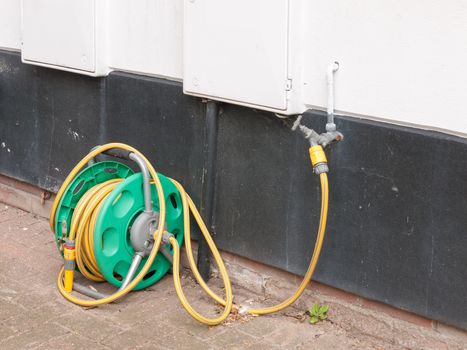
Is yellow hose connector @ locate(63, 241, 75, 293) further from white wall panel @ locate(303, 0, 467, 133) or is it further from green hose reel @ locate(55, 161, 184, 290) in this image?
white wall panel @ locate(303, 0, 467, 133)

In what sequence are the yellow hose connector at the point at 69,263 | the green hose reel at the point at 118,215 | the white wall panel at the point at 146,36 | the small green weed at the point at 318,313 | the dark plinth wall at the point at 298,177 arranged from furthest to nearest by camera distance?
the white wall panel at the point at 146,36, the yellow hose connector at the point at 69,263, the green hose reel at the point at 118,215, the small green weed at the point at 318,313, the dark plinth wall at the point at 298,177

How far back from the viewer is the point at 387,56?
441cm

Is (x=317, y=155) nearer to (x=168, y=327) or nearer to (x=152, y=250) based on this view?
(x=152, y=250)

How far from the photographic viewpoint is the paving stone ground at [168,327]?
15.8 feet

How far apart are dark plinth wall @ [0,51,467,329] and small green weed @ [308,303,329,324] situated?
18cm

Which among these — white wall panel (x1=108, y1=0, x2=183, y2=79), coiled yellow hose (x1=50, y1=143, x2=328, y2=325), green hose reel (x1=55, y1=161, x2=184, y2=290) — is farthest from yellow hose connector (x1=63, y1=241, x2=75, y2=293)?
white wall panel (x1=108, y1=0, x2=183, y2=79)

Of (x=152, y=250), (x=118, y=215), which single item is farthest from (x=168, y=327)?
(x=118, y=215)

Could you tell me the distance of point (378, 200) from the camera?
15.1ft

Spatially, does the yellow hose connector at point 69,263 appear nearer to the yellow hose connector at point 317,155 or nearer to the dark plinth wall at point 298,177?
the dark plinth wall at point 298,177

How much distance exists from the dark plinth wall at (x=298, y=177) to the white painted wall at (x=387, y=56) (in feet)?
0.35

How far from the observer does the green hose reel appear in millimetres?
5242

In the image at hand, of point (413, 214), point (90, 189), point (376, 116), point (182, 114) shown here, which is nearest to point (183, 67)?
point (182, 114)

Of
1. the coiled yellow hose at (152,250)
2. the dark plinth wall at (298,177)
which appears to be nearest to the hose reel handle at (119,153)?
the coiled yellow hose at (152,250)

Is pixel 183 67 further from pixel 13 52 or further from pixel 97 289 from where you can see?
pixel 13 52
